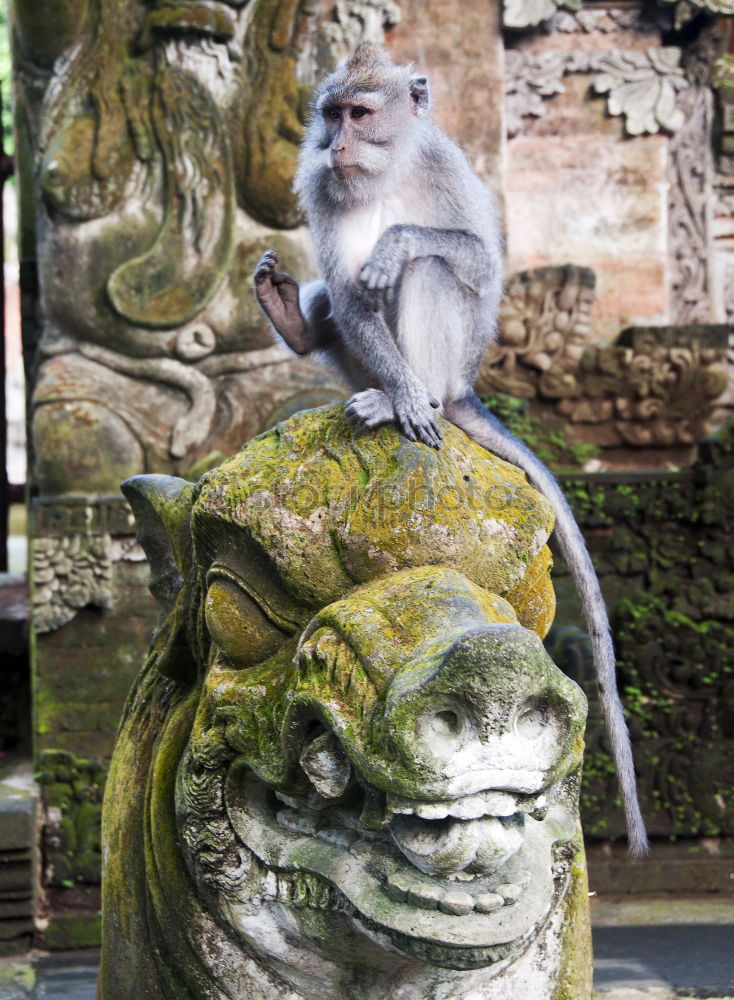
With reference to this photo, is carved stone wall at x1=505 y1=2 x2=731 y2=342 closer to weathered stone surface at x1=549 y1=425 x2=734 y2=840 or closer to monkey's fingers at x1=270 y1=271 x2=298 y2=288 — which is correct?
weathered stone surface at x1=549 y1=425 x2=734 y2=840

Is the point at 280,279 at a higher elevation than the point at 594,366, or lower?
higher

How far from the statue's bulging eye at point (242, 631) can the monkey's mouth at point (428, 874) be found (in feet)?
0.88

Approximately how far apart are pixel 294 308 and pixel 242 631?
1.68 m

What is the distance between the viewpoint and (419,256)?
3.72 m

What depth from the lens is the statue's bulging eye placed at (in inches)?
92.4

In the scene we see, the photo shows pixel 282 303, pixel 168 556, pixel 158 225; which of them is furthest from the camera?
pixel 158 225

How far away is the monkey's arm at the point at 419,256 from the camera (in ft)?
12.0

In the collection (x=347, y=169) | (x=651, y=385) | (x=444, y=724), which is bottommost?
(x=444, y=724)

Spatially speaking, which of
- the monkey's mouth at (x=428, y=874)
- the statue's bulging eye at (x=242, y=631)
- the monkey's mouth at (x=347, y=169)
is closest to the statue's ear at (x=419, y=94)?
the monkey's mouth at (x=347, y=169)

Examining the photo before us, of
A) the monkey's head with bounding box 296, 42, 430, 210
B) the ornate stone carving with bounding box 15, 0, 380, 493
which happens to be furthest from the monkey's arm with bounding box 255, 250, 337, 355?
the ornate stone carving with bounding box 15, 0, 380, 493

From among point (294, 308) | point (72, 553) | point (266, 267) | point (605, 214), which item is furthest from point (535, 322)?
point (266, 267)

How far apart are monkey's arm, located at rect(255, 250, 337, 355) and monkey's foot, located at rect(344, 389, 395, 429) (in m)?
1.01

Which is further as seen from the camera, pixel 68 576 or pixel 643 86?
pixel 643 86

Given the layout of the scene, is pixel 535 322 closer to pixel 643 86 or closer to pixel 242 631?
pixel 643 86
